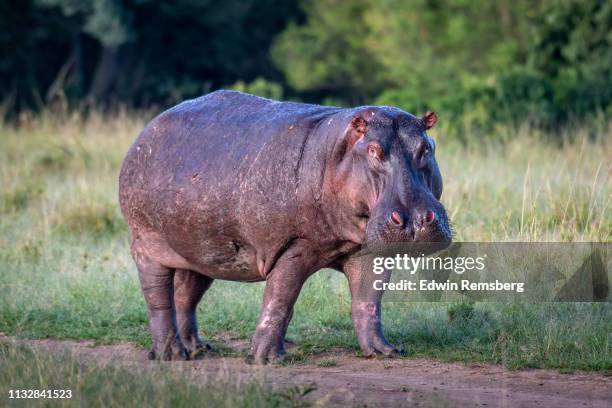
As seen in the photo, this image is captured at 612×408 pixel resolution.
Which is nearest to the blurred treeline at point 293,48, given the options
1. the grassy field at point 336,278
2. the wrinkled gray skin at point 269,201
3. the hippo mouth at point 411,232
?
the grassy field at point 336,278

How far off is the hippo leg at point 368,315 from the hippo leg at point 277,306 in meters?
0.44

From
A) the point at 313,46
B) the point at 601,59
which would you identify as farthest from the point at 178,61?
the point at 601,59

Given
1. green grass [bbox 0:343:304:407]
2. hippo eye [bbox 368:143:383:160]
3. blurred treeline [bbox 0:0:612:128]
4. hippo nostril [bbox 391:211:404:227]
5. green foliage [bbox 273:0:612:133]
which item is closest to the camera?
green grass [bbox 0:343:304:407]

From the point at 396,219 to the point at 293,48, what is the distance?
2731 cm

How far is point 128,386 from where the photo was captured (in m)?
5.47

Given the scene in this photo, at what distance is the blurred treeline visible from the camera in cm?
2067

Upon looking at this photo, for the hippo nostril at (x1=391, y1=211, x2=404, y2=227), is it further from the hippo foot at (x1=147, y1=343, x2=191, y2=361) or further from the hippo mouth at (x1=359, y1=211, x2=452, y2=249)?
the hippo foot at (x1=147, y1=343, x2=191, y2=361)

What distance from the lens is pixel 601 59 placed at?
20.3m

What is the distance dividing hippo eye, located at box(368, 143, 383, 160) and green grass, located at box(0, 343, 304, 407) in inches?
52.2

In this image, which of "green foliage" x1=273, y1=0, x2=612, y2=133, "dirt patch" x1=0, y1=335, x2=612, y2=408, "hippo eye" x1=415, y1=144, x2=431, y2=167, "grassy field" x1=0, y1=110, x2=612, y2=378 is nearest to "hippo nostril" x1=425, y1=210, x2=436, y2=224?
"hippo eye" x1=415, y1=144, x2=431, y2=167

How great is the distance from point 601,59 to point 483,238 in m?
12.2

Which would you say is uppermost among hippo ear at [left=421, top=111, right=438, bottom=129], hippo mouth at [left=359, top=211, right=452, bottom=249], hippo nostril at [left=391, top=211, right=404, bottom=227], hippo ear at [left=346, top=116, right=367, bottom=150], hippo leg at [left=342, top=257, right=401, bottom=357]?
hippo ear at [left=421, top=111, right=438, bottom=129]

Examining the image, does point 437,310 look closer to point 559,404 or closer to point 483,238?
point 483,238

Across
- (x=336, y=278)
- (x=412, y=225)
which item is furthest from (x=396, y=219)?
(x=336, y=278)
